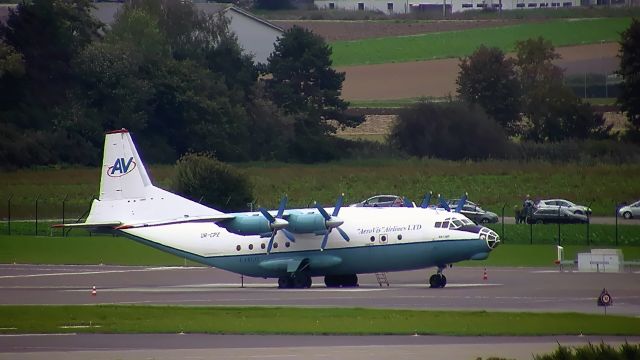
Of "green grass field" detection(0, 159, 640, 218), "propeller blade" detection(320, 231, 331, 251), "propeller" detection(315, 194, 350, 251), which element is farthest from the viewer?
"green grass field" detection(0, 159, 640, 218)

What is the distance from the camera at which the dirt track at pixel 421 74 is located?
98.4 meters

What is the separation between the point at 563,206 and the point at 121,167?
1141 inches

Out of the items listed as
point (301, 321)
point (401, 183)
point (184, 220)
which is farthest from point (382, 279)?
point (401, 183)

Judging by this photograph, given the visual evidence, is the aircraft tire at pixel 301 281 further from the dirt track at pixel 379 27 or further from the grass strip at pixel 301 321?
the dirt track at pixel 379 27

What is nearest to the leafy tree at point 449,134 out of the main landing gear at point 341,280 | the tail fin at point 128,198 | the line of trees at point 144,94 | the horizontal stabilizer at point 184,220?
the line of trees at point 144,94

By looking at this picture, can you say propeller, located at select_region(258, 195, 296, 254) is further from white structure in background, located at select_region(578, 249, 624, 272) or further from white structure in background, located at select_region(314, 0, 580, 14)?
white structure in background, located at select_region(314, 0, 580, 14)

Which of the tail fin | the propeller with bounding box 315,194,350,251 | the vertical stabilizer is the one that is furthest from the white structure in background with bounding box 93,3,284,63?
the propeller with bounding box 315,194,350,251

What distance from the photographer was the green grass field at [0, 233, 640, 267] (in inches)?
2247

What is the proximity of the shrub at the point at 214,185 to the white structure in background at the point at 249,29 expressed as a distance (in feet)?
125

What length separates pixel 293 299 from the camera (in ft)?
141

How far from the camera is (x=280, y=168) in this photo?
8250 centimetres

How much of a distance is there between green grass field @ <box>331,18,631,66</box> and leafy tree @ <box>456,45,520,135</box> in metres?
10.1

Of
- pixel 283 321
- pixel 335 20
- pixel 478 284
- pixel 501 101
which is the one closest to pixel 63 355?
pixel 283 321

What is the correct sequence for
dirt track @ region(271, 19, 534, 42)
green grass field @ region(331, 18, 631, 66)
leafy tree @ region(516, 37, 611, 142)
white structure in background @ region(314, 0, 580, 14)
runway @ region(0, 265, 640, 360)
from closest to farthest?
runway @ region(0, 265, 640, 360), leafy tree @ region(516, 37, 611, 142), green grass field @ region(331, 18, 631, 66), dirt track @ region(271, 19, 534, 42), white structure in background @ region(314, 0, 580, 14)
